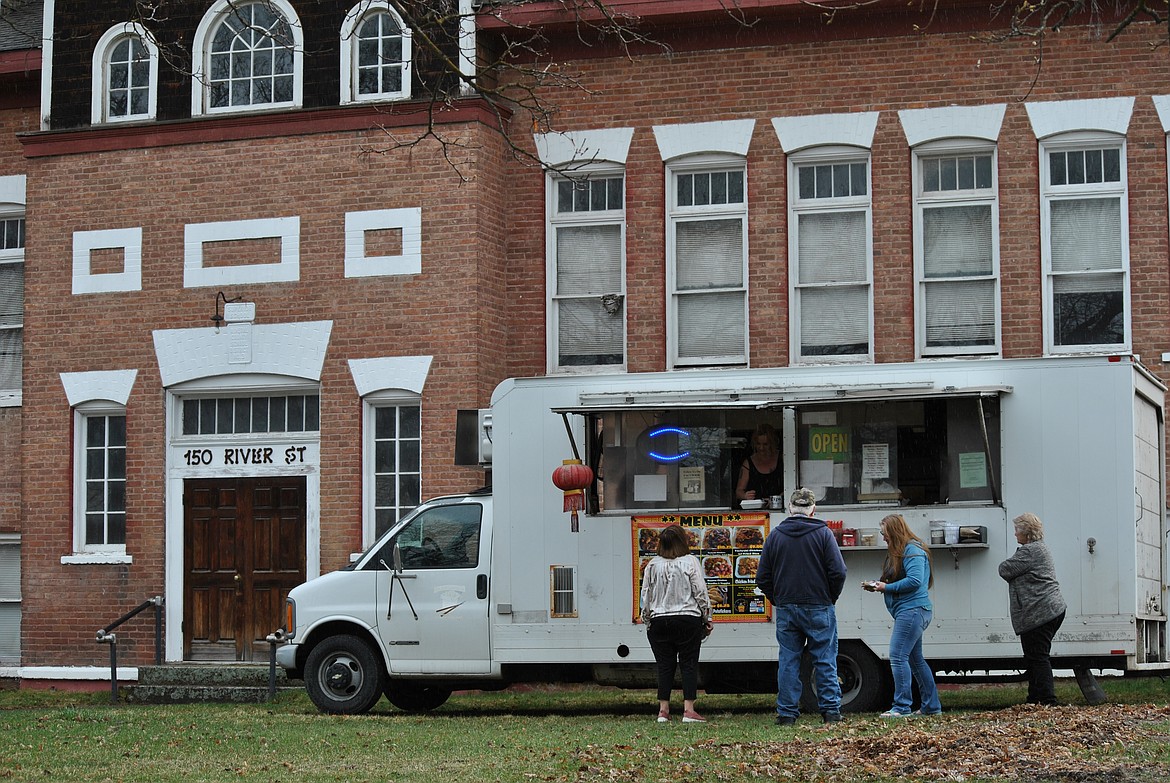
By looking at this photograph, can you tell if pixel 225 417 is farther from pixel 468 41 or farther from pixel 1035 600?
pixel 1035 600

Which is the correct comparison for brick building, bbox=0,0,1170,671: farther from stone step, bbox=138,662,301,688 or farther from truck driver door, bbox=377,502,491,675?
truck driver door, bbox=377,502,491,675

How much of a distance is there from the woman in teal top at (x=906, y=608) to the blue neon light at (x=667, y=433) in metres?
2.05

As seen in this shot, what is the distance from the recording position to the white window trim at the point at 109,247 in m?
19.0

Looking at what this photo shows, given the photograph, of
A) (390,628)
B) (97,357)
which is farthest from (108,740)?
(97,357)

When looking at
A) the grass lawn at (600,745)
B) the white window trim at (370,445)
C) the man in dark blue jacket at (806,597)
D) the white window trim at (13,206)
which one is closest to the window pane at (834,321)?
the white window trim at (370,445)

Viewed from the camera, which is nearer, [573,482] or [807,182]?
[573,482]

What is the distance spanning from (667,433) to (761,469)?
33.5 inches

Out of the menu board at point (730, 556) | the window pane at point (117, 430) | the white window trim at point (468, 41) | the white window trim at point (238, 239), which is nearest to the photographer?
the menu board at point (730, 556)

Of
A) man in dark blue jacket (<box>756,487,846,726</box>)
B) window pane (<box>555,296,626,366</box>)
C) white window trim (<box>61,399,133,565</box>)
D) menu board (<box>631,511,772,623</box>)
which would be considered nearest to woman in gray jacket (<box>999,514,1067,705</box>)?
man in dark blue jacket (<box>756,487,846,726</box>)

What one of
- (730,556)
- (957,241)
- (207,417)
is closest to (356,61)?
(207,417)

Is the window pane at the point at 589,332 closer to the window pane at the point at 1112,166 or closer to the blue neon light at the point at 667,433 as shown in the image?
the blue neon light at the point at 667,433

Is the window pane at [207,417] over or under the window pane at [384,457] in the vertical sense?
over

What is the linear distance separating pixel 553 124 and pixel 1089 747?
10.7 metres

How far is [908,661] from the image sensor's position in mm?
12344
